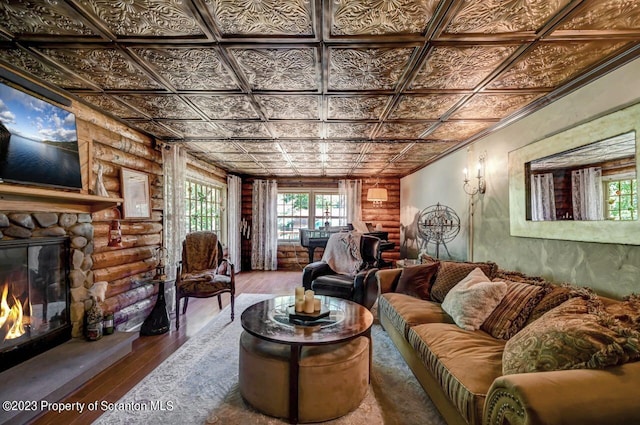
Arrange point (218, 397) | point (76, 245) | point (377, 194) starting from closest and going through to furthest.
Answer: point (218, 397), point (76, 245), point (377, 194)

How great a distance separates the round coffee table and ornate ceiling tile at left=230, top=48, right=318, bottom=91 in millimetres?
1795

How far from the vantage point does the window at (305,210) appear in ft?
24.2

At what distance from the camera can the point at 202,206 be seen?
5.53m

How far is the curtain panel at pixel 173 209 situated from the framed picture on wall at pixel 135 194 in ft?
1.12

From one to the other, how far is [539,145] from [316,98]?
77.5 inches

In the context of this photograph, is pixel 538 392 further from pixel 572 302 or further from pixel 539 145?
pixel 539 145

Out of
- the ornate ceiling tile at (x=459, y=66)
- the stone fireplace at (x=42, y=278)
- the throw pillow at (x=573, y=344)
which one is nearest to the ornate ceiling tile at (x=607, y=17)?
the ornate ceiling tile at (x=459, y=66)

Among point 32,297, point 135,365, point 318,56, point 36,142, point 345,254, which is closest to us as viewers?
point 318,56

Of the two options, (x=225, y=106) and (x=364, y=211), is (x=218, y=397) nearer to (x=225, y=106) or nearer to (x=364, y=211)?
(x=225, y=106)

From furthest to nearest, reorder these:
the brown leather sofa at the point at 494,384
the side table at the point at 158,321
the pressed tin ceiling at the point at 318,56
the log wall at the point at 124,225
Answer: the side table at the point at 158,321, the log wall at the point at 124,225, the pressed tin ceiling at the point at 318,56, the brown leather sofa at the point at 494,384

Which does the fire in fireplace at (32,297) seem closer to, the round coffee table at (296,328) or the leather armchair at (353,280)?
the round coffee table at (296,328)

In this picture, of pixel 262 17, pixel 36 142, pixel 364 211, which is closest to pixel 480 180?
pixel 262 17

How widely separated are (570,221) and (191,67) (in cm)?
298

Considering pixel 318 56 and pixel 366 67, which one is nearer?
pixel 318 56
